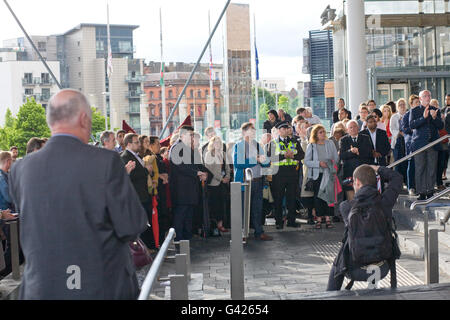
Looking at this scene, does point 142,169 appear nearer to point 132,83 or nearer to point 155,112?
point 155,112

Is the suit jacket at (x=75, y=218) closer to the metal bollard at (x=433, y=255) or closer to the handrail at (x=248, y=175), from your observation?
the metal bollard at (x=433, y=255)

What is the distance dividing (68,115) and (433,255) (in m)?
4.95

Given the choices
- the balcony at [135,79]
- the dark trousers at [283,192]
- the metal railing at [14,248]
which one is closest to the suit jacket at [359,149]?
the dark trousers at [283,192]

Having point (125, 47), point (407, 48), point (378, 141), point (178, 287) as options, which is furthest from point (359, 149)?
point (125, 47)

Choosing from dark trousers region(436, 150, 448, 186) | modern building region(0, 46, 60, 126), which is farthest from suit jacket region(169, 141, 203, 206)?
modern building region(0, 46, 60, 126)

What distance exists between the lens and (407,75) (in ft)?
74.0

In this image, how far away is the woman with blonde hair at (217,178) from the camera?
40.2 feet

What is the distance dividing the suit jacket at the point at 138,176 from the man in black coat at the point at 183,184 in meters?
0.96

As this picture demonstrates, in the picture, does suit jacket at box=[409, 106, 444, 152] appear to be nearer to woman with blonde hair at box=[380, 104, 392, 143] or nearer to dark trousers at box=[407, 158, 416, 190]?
dark trousers at box=[407, 158, 416, 190]

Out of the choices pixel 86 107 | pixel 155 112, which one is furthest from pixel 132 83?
pixel 86 107

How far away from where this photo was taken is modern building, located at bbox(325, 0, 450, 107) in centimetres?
2242

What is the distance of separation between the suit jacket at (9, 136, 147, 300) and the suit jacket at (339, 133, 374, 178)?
9.50m
